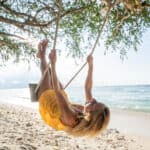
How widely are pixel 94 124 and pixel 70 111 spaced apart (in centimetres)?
33

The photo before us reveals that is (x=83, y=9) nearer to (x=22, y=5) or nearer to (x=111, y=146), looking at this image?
(x=22, y=5)

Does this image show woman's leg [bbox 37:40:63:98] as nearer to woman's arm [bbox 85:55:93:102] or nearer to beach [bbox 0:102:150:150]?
woman's arm [bbox 85:55:93:102]

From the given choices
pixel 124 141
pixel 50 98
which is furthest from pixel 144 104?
pixel 50 98

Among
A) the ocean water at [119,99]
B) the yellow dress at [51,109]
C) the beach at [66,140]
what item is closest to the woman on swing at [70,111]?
the yellow dress at [51,109]

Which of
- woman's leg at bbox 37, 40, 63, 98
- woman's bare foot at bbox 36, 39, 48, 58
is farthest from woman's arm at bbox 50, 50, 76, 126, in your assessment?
woman's bare foot at bbox 36, 39, 48, 58

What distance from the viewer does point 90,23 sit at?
852 centimetres

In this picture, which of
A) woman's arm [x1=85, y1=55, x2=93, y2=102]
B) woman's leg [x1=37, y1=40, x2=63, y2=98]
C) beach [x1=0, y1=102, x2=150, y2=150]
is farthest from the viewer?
beach [x1=0, y1=102, x2=150, y2=150]

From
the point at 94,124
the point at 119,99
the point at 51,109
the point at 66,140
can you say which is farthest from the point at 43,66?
the point at 119,99

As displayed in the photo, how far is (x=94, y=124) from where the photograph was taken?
4.49m

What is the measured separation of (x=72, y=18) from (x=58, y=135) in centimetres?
413

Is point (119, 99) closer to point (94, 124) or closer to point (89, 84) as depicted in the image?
point (89, 84)

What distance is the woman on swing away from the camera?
4.52 meters

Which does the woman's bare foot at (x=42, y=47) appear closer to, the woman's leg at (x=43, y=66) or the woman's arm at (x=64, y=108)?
the woman's leg at (x=43, y=66)

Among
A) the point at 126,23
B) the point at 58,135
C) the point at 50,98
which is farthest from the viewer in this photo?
the point at 58,135
